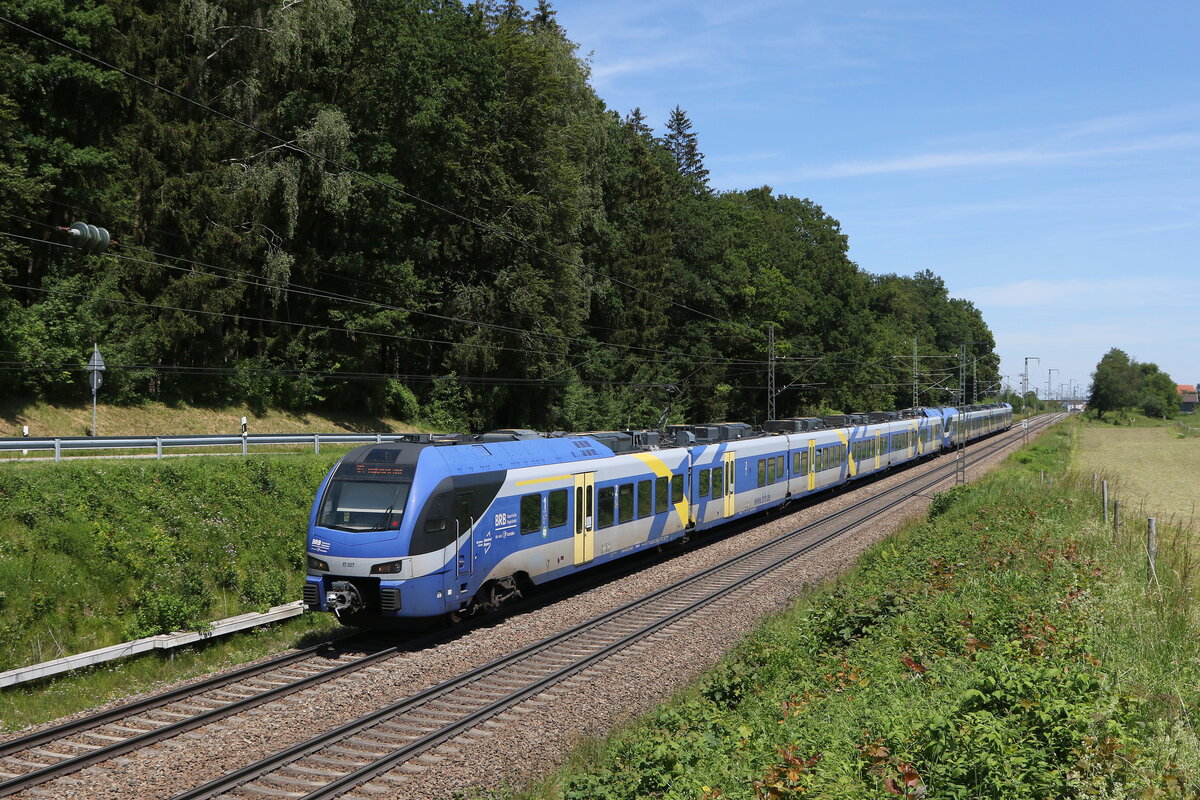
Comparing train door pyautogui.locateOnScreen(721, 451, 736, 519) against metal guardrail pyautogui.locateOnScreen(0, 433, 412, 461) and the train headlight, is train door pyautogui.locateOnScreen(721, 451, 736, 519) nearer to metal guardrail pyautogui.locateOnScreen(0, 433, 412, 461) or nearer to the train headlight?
metal guardrail pyautogui.locateOnScreen(0, 433, 412, 461)

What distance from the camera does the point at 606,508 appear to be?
Result: 20.2m

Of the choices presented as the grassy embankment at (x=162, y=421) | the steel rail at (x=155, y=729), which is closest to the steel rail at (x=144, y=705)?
the steel rail at (x=155, y=729)

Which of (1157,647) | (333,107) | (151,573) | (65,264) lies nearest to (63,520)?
(151,573)

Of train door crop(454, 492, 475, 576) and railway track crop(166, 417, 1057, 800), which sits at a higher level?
train door crop(454, 492, 475, 576)

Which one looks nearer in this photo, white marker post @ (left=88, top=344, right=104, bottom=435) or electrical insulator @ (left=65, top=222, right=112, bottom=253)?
electrical insulator @ (left=65, top=222, right=112, bottom=253)

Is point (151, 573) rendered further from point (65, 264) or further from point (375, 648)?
point (65, 264)

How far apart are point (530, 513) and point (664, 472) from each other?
6.26m

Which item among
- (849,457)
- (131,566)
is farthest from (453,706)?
(849,457)

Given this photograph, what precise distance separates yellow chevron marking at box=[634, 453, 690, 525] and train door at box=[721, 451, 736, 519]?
280cm

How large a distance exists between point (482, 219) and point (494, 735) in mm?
38546

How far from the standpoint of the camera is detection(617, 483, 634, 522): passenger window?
20.8 m

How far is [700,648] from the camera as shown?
15.2 meters

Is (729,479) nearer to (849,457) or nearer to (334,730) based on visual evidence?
(849,457)

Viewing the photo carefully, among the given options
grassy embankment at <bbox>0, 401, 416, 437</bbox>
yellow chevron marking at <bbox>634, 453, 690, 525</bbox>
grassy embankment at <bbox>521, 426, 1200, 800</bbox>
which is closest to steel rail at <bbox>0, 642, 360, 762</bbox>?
grassy embankment at <bbox>521, 426, 1200, 800</bbox>
